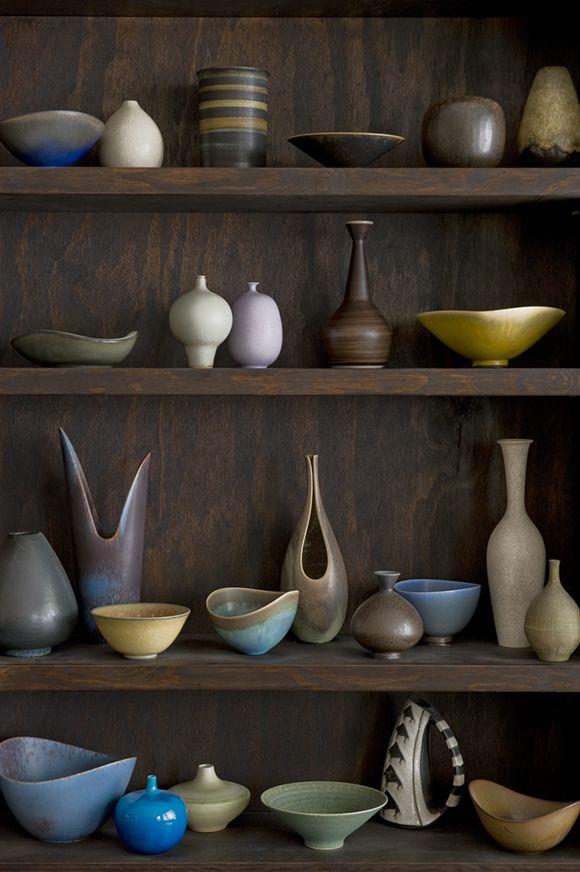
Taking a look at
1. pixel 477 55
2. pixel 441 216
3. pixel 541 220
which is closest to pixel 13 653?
pixel 441 216

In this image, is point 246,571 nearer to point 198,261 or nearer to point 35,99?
point 198,261

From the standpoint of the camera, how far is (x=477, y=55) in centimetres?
228

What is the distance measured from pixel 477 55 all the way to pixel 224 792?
5.19 ft

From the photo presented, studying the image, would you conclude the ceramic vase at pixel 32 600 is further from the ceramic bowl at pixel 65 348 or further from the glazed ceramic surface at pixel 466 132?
the glazed ceramic surface at pixel 466 132

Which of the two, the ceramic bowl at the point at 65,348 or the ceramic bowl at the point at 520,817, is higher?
the ceramic bowl at the point at 65,348

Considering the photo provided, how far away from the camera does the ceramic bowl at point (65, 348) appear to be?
2.08 m

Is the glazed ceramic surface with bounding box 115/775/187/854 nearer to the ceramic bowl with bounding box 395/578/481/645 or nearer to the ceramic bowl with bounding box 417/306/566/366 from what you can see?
the ceramic bowl with bounding box 395/578/481/645

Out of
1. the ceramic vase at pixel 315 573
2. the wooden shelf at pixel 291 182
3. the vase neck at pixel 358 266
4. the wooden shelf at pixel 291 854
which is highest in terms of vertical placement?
the wooden shelf at pixel 291 182

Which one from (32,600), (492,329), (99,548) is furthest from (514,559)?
(32,600)

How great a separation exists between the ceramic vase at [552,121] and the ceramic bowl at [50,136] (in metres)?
0.82

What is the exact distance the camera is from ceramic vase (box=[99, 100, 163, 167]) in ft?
6.88

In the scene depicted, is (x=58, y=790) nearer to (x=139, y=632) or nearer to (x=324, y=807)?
(x=139, y=632)

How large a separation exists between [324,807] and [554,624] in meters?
0.59

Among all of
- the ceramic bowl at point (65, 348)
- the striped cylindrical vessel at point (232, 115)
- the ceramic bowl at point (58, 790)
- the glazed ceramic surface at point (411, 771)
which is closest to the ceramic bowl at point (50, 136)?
the striped cylindrical vessel at point (232, 115)
